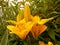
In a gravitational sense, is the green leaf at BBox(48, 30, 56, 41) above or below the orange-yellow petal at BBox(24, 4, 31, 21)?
below

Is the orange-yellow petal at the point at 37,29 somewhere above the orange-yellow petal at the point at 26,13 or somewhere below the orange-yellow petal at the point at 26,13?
below

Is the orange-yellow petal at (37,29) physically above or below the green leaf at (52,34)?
above

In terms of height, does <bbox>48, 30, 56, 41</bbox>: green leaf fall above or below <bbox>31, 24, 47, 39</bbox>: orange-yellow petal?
below

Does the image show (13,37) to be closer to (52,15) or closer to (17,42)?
(17,42)

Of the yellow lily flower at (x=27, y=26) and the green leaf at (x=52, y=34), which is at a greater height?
the yellow lily flower at (x=27, y=26)

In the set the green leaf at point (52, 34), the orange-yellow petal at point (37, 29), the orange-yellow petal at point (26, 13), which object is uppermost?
the orange-yellow petal at point (26, 13)

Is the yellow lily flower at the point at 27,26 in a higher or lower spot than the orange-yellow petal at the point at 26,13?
lower

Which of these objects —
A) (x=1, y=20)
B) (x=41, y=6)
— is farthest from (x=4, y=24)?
(x=41, y=6)

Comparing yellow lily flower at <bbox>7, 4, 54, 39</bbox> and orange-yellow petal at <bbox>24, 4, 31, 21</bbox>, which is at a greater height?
A: orange-yellow petal at <bbox>24, 4, 31, 21</bbox>

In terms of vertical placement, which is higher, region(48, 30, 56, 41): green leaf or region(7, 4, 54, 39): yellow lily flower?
region(7, 4, 54, 39): yellow lily flower

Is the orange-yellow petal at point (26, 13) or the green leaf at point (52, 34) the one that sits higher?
the orange-yellow petal at point (26, 13)

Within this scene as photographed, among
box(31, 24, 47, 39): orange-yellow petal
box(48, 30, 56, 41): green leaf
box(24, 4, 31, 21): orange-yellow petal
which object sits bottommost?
box(48, 30, 56, 41): green leaf
